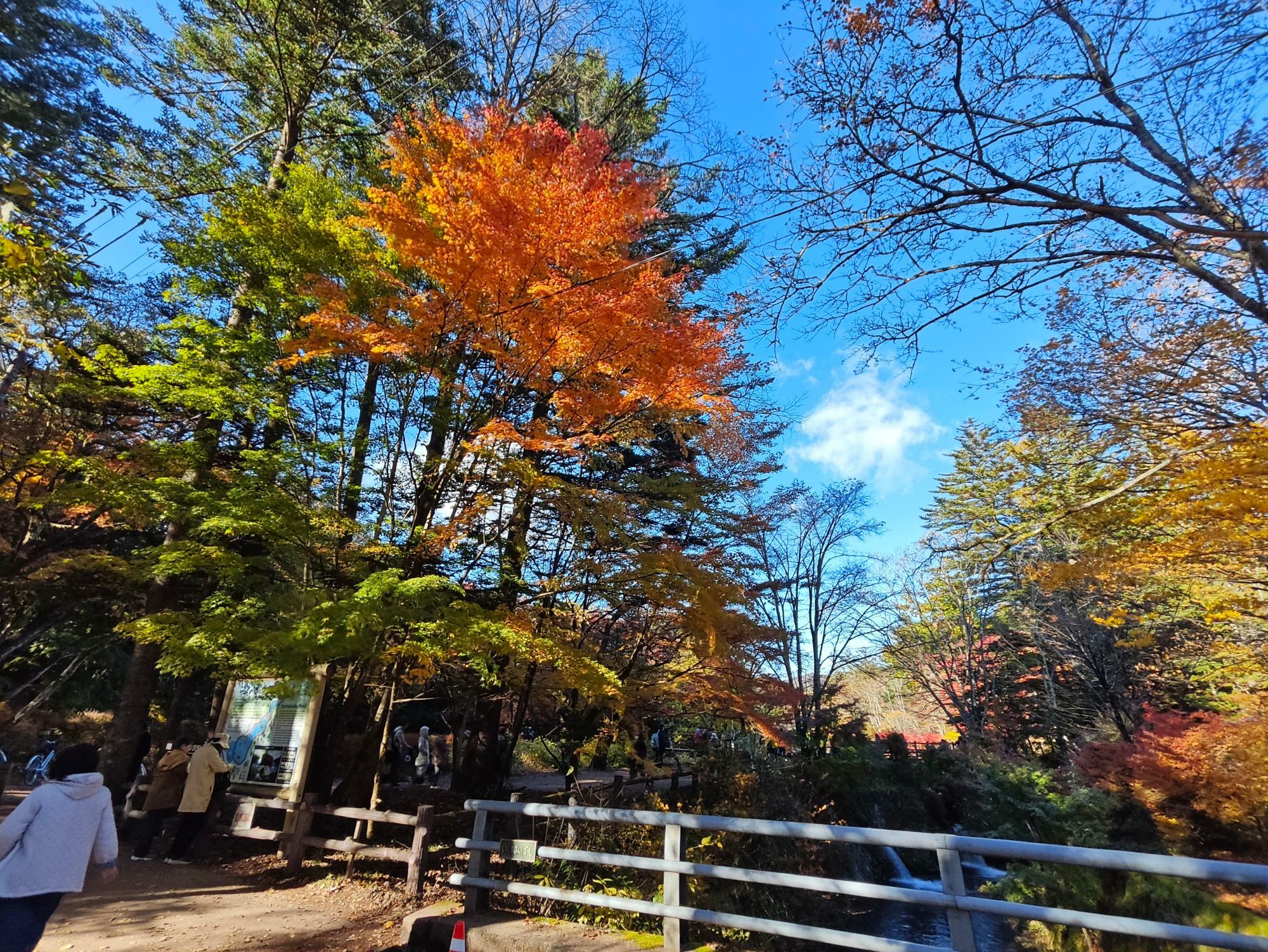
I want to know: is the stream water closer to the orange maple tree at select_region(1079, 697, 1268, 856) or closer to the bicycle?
the orange maple tree at select_region(1079, 697, 1268, 856)

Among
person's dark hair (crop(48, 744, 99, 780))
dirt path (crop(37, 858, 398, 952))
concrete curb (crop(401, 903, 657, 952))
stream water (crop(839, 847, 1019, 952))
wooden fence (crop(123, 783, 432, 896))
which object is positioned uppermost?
person's dark hair (crop(48, 744, 99, 780))

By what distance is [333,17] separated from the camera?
11.6 metres

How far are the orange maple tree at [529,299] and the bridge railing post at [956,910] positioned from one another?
597 centimetres

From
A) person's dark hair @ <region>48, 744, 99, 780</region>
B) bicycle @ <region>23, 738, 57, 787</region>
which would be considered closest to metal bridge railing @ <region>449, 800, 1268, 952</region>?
person's dark hair @ <region>48, 744, 99, 780</region>

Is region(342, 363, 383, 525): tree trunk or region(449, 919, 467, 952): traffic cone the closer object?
region(449, 919, 467, 952): traffic cone

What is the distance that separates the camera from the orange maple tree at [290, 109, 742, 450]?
8047 mm

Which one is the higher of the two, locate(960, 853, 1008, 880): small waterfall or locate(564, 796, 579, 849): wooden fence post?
locate(564, 796, 579, 849): wooden fence post

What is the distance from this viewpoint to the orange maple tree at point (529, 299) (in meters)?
8.05

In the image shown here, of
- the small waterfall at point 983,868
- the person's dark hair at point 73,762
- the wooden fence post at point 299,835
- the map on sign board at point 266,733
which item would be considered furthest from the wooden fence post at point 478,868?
the small waterfall at point 983,868

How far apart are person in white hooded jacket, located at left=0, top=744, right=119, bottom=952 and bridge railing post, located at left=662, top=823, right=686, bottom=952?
346 centimetres

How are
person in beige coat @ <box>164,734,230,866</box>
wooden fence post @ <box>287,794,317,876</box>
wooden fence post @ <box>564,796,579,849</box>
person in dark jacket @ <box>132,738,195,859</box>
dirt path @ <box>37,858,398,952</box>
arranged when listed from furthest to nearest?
1. person in dark jacket @ <box>132,738,195,859</box>
2. person in beige coat @ <box>164,734,230,866</box>
3. wooden fence post @ <box>287,794,317,876</box>
4. wooden fence post @ <box>564,796,579,849</box>
5. dirt path @ <box>37,858,398,952</box>

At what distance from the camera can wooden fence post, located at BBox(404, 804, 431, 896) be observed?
251 inches

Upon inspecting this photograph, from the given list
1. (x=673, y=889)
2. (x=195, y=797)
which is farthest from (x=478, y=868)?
(x=195, y=797)

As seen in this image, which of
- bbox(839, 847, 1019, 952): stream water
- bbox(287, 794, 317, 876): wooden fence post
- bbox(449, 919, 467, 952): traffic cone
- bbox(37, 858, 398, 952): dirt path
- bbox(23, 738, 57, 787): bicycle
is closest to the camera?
bbox(449, 919, 467, 952): traffic cone
